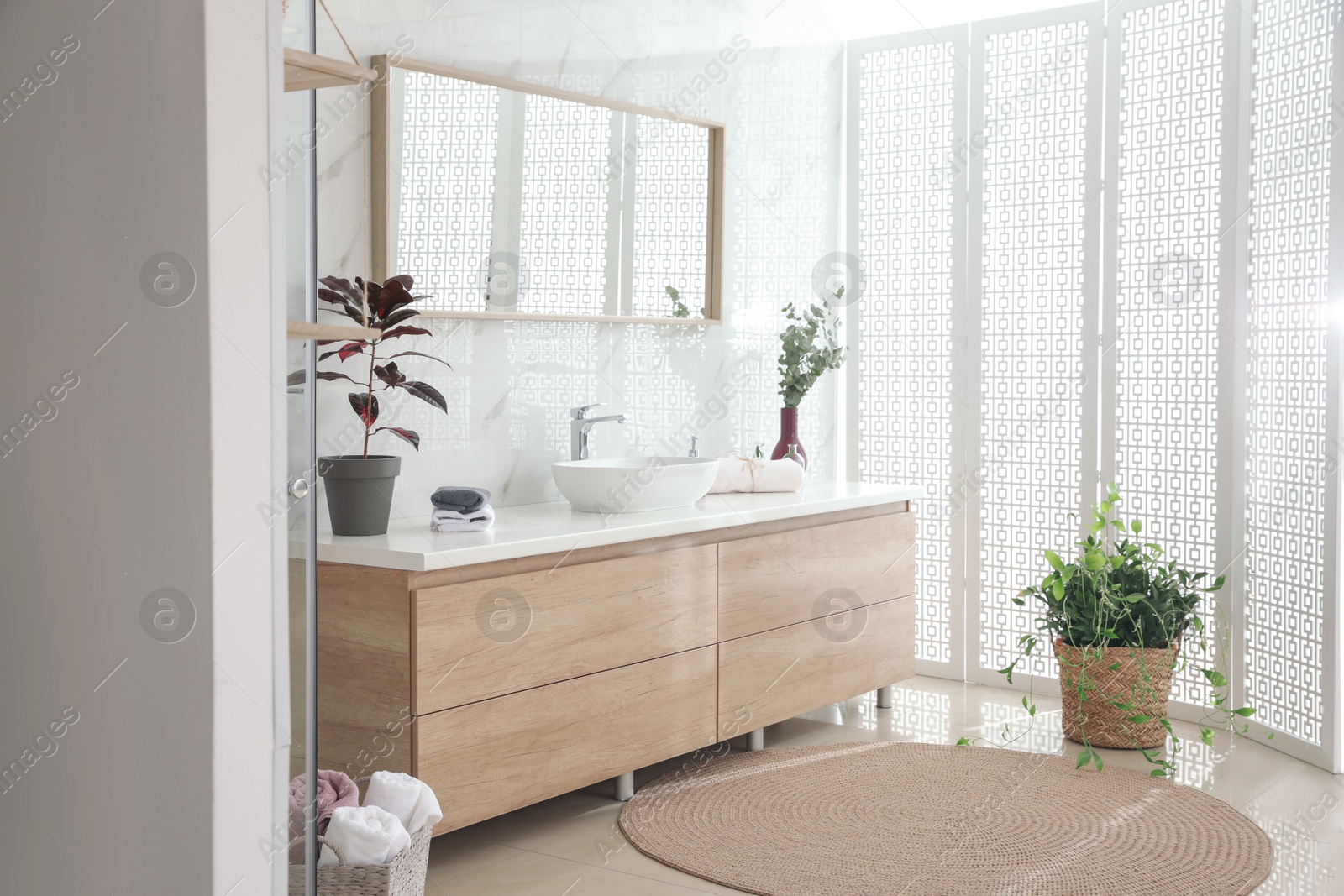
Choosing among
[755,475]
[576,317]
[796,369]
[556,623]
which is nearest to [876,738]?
[755,475]

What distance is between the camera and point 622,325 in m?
3.67

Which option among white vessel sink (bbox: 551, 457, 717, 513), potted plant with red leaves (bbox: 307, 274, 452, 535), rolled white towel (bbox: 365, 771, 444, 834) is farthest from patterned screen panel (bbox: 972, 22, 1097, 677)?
rolled white towel (bbox: 365, 771, 444, 834)

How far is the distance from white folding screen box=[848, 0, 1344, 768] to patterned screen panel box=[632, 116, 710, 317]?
2.93 ft

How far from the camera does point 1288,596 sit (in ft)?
11.5

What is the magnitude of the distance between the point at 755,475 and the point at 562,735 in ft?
3.83

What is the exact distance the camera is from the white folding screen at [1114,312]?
3.46 meters

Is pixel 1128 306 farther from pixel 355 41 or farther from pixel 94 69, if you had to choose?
pixel 94 69

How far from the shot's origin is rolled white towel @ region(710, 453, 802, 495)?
358 cm

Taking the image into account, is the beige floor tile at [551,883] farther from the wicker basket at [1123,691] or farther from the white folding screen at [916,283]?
the white folding screen at [916,283]

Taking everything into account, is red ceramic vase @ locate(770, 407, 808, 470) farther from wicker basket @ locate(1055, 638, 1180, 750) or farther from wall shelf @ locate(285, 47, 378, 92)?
wall shelf @ locate(285, 47, 378, 92)

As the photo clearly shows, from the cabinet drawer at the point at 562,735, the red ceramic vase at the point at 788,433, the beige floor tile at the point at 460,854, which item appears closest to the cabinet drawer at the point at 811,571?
the cabinet drawer at the point at 562,735

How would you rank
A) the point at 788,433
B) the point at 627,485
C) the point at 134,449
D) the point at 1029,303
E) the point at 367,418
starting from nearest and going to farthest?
the point at 134,449 < the point at 367,418 < the point at 627,485 < the point at 788,433 < the point at 1029,303

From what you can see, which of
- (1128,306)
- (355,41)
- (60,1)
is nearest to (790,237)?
(1128,306)

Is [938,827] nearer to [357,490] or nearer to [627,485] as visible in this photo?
[627,485]
